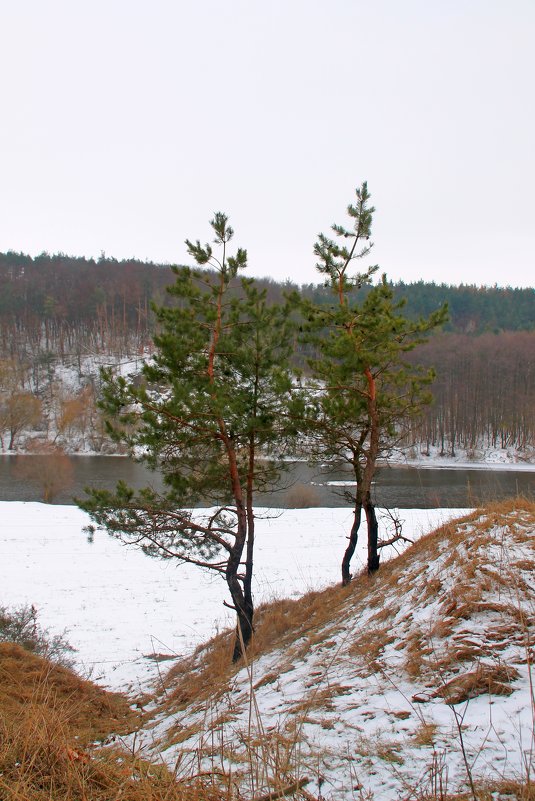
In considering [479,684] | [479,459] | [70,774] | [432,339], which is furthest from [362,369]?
[432,339]

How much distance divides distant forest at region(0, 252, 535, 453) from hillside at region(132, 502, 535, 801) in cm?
4672

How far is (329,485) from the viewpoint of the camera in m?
31.1

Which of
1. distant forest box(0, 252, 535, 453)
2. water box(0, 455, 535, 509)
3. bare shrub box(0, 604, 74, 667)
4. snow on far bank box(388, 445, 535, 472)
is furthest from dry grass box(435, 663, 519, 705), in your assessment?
distant forest box(0, 252, 535, 453)

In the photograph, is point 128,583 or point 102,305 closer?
point 128,583

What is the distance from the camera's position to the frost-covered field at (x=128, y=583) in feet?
38.2

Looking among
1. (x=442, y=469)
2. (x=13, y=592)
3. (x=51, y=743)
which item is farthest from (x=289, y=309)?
(x=442, y=469)

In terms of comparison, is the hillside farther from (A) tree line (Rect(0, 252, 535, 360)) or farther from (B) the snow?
(A) tree line (Rect(0, 252, 535, 360))

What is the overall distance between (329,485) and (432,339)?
4263cm

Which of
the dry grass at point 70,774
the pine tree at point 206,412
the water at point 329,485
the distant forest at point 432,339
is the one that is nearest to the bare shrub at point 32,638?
the pine tree at point 206,412

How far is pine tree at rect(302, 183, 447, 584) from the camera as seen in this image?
9195 millimetres

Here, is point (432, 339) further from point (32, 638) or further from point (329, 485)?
point (32, 638)

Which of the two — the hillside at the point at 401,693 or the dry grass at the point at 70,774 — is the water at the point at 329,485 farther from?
the dry grass at the point at 70,774

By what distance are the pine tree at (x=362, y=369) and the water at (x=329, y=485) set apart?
42.9 ft

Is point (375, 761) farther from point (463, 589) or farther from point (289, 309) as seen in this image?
point (289, 309)
